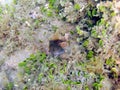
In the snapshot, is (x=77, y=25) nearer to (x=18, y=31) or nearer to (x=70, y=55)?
(x=70, y=55)

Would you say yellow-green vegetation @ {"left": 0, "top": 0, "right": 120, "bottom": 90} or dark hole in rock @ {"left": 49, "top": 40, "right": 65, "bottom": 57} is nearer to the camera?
yellow-green vegetation @ {"left": 0, "top": 0, "right": 120, "bottom": 90}

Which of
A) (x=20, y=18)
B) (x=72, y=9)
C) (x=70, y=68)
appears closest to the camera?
(x=70, y=68)

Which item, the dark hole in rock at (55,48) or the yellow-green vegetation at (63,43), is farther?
the dark hole in rock at (55,48)

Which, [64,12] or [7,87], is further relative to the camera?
[64,12]

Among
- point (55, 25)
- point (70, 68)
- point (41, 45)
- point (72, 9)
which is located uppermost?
point (72, 9)

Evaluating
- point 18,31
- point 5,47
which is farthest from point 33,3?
point 5,47

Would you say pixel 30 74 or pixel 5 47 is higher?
pixel 5 47

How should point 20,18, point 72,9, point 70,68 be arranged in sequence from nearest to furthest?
1. point 70,68
2. point 72,9
3. point 20,18
